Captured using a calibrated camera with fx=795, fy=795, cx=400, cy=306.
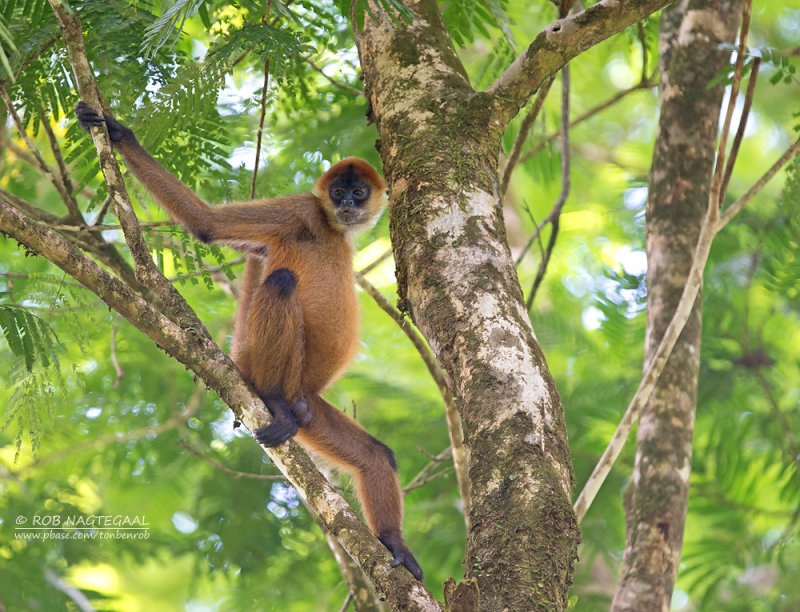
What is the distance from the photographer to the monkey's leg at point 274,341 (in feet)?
19.7

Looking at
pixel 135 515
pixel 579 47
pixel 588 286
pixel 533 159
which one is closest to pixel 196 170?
pixel 579 47

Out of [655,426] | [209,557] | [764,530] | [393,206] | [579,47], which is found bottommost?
[209,557]

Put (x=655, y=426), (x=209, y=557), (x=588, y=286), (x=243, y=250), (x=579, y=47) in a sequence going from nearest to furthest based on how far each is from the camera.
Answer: (x=579, y=47) → (x=655, y=426) → (x=243, y=250) → (x=209, y=557) → (x=588, y=286)

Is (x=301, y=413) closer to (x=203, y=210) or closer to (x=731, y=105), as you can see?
(x=203, y=210)

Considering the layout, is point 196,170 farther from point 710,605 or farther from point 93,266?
point 710,605

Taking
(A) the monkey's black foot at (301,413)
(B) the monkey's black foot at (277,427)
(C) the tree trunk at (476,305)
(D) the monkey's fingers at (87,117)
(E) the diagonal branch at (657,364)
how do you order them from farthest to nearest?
(A) the monkey's black foot at (301,413), (D) the monkey's fingers at (87,117), (E) the diagonal branch at (657,364), (B) the monkey's black foot at (277,427), (C) the tree trunk at (476,305)

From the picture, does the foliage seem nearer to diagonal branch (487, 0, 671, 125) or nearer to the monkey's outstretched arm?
the monkey's outstretched arm

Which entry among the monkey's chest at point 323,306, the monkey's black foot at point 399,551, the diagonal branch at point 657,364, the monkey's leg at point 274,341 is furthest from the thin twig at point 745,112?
the monkey's black foot at point 399,551

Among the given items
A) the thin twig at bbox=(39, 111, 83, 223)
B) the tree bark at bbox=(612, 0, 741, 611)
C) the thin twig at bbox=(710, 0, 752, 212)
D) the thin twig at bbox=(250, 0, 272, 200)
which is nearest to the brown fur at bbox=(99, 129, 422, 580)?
the thin twig at bbox=(250, 0, 272, 200)

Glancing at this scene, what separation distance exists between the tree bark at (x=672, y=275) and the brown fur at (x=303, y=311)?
1717 mm

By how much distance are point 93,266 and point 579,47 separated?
307 centimetres

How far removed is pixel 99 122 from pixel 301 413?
2597mm

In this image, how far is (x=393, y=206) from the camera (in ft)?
16.0

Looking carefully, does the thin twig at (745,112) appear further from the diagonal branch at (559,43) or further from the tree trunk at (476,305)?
the tree trunk at (476,305)
